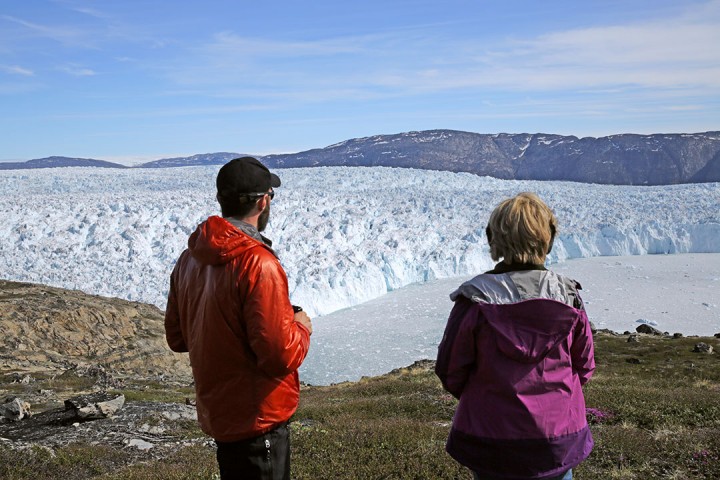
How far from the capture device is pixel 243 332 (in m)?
2.68

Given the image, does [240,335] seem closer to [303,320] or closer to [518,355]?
[303,320]

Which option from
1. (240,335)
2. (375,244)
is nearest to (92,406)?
(240,335)

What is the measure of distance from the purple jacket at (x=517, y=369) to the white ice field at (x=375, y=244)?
62.9 feet

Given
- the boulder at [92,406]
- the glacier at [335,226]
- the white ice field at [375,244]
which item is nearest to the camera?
the boulder at [92,406]

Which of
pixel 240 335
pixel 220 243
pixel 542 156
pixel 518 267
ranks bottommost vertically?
pixel 240 335

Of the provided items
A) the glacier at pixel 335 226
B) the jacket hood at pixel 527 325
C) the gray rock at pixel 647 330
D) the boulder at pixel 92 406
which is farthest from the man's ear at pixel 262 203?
the gray rock at pixel 647 330

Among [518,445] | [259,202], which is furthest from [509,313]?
[259,202]

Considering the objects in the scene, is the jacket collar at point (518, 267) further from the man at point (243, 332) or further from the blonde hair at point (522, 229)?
the man at point (243, 332)

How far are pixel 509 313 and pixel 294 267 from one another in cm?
2680

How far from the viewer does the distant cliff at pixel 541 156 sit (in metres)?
59.2

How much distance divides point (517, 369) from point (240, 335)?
1.22 meters

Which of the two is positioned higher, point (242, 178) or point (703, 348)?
point (242, 178)

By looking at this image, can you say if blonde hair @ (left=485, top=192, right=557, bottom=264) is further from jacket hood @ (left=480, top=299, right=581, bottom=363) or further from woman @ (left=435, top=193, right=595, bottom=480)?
jacket hood @ (left=480, top=299, right=581, bottom=363)

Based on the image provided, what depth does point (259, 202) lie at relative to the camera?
2832mm
